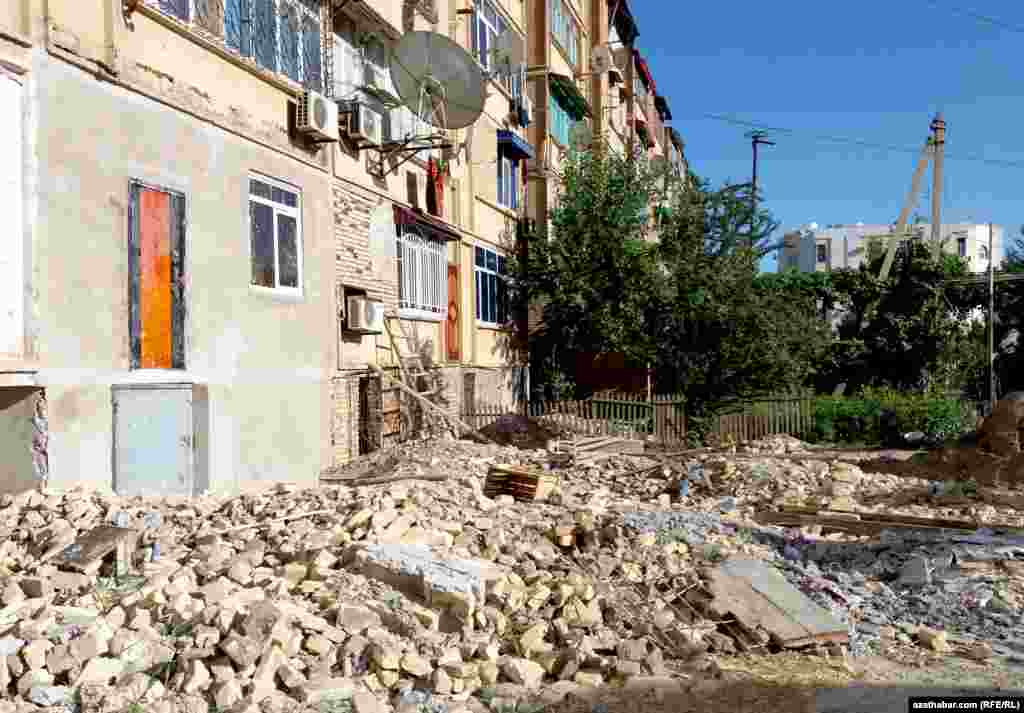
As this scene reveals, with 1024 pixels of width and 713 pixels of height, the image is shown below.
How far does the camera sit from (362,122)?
40.8 feet

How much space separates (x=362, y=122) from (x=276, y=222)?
95.6 inches

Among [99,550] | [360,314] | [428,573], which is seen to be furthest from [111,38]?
[428,573]

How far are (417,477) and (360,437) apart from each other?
9.29ft

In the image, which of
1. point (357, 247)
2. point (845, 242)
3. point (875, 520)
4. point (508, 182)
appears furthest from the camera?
point (845, 242)

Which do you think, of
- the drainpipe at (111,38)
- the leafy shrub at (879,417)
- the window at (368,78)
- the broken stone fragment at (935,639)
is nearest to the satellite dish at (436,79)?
the window at (368,78)

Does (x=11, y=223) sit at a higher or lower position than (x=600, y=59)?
lower

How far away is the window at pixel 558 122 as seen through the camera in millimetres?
24172

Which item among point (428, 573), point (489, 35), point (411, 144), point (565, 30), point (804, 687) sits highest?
point (565, 30)

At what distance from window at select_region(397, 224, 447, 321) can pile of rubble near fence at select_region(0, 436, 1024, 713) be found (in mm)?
6907

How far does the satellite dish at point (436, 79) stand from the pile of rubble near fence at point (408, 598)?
24.3 ft

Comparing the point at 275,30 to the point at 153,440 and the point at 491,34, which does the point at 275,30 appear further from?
the point at 491,34

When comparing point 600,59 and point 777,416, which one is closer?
point 777,416

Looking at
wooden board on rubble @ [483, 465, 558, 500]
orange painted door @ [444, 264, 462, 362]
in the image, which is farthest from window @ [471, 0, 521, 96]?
wooden board on rubble @ [483, 465, 558, 500]

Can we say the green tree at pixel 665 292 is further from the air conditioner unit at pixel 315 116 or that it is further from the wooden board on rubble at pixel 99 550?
the wooden board on rubble at pixel 99 550
